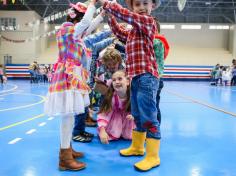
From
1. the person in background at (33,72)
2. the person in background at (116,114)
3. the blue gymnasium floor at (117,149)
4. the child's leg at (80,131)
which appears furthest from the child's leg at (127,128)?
the person in background at (33,72)

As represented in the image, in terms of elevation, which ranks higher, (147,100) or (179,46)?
(179,46)

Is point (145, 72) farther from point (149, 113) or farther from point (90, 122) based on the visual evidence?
point (90, 122)

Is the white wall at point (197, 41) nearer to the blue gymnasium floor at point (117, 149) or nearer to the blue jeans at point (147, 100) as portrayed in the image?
the blue gymnasium floor at point (117, 149)

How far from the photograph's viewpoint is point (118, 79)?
3074 mm

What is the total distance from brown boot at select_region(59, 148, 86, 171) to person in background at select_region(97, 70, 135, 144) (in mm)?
845

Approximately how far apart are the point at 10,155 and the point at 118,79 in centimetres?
129

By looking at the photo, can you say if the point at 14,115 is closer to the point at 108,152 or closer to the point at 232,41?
the point at 108,152

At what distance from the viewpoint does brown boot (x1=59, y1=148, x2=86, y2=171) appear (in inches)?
89.7

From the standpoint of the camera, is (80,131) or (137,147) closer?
(137,147)

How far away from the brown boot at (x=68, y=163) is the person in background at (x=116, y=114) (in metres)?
0.84

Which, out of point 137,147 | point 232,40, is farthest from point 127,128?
point 232,40

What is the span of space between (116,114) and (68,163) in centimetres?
119

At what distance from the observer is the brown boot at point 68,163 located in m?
2.28

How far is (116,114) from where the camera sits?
3.37 m
